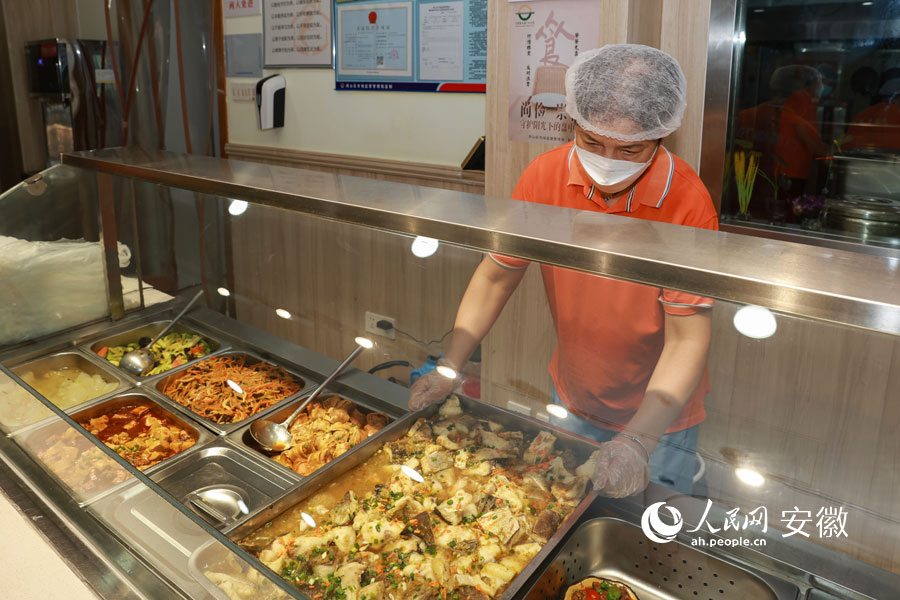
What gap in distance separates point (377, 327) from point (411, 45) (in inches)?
94.8

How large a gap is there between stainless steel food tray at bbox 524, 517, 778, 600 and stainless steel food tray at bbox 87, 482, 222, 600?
566 mm

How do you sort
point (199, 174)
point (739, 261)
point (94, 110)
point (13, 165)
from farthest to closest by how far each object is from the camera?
point (13, 165)
point (94, 110)
point (199, 174)
point (739, 261)

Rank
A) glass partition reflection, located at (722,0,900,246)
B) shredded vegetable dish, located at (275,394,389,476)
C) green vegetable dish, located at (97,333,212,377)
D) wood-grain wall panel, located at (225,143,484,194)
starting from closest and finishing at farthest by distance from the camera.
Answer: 1. shredded vegetable dish, located at (275,394,389,476)
2. green vegetable dish, located at (97,333,212,377)
3. glass partition reflection, located at (722,0,900,246)
4. wood-grain wall panel, located at (225,143,484,194)

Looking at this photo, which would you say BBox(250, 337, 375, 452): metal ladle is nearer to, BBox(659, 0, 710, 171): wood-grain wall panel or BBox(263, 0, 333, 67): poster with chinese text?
BBox(659, 0, 710, 171): wood-grain wall panel

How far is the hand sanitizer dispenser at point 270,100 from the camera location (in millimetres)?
4078

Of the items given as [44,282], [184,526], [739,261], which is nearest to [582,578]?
[739,261]

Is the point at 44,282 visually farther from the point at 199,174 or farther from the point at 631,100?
the point at 631,100

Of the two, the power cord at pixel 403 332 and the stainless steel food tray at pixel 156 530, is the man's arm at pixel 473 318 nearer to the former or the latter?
the power cord at pixel 403 332

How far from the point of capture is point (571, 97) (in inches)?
76.8

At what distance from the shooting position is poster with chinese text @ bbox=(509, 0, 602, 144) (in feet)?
8.40

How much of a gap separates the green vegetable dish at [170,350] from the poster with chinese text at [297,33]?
7.92 ft

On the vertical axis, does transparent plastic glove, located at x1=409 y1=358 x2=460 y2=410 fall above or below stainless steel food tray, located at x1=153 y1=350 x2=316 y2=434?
above

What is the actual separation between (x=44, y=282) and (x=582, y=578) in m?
1.81

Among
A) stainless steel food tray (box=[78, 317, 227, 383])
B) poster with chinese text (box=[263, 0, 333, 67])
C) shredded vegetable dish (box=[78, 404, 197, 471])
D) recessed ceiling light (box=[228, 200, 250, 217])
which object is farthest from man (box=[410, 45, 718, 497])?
poster with chinese text (box=[263, 0, 333, 67])
